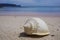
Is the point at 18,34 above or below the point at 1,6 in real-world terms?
below

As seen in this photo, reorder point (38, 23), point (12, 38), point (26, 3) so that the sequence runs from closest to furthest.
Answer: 1. point (12, 38)
2. point (38, 23)
3. point (26, 3)

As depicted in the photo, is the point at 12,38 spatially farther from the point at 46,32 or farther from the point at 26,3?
the point at 26,3

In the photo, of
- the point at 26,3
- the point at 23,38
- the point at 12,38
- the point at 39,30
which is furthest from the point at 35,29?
the point at 26,3

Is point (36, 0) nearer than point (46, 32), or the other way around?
point (46, 32)

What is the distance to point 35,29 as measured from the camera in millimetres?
→ 1618

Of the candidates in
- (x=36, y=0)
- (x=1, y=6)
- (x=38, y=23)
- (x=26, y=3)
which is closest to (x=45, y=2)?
(x=36, y=0)

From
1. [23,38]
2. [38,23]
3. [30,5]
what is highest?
[30,5]

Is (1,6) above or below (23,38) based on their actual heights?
above

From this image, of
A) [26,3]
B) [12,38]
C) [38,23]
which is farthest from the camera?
[26,3]

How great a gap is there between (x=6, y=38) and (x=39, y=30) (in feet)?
1.21

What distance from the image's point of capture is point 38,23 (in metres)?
1.65

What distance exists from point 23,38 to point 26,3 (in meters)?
2.86

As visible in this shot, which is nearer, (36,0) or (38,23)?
(38,23)

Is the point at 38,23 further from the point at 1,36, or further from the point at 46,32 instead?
the point at 1,36
